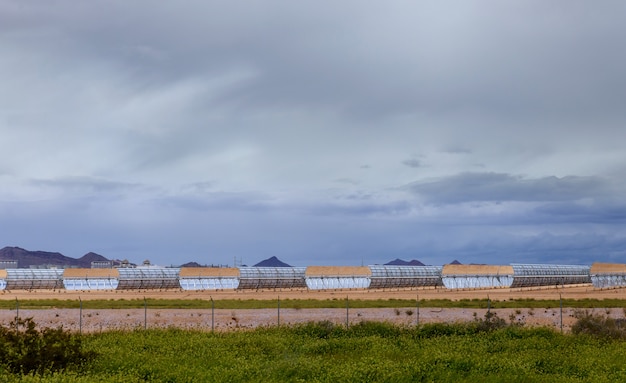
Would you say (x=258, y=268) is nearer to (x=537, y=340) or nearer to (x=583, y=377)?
(x=537, y=340)

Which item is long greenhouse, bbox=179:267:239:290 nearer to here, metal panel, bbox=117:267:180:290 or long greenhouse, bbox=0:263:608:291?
long greenhouse, bbox=0:263:608:291

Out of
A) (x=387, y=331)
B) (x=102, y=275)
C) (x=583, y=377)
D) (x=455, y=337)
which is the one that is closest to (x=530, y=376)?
(x=583, y=377)

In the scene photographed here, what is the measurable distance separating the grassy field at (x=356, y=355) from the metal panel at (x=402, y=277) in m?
68.5

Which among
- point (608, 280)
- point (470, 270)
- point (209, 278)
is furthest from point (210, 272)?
point (608, 280)

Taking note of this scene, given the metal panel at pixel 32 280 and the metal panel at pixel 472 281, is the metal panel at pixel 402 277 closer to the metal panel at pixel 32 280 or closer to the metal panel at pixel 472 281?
the metal panel at pixel 472 281

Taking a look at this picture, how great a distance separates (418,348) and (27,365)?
13.2 meters

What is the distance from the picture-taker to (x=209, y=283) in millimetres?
100625

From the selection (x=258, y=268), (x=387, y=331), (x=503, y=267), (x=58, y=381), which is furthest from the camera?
(x=503, y=267)

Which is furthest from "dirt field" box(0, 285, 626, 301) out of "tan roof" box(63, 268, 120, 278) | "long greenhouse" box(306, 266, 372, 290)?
"long greenhouse" box(306, 266, 372, 290)

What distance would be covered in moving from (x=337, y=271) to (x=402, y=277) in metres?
8.75

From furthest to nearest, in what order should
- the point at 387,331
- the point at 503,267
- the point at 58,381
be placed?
the point at 503,267
the point at 387,331
the point at 58,381

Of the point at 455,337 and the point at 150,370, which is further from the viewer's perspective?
the point at 455,337

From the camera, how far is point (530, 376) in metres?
21.0

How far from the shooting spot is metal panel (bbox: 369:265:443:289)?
102062mm
